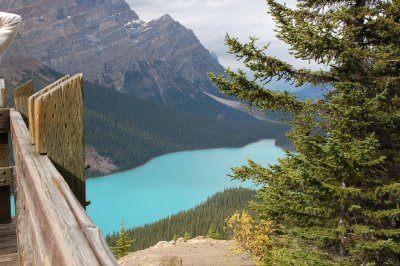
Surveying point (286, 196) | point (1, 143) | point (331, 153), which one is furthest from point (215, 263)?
point (1, 143)

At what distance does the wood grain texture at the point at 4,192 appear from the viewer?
3.88 meters

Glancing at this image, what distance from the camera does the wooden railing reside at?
46.3 inches

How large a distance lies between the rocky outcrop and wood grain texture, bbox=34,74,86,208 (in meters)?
20.1

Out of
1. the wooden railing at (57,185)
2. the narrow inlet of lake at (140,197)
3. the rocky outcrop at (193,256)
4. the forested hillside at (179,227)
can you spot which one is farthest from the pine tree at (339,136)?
the narrow inlet of lake at (140,197)

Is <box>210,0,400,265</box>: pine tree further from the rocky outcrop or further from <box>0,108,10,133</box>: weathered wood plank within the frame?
the rocky outcrop

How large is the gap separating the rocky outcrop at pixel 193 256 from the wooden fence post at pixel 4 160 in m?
17.8

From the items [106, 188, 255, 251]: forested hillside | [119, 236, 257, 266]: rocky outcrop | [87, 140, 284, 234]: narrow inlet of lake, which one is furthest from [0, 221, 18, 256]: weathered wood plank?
[87, 140, 284, 234]: narrow inlet of lake

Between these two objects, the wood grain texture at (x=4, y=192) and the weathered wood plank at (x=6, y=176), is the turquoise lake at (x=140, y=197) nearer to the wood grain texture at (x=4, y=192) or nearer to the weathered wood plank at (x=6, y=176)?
the wood grain texture at (x=4, y=192)

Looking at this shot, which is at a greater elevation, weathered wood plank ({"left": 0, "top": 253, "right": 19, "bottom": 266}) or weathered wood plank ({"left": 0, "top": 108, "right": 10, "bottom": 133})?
weathered wood plank ({"left": 0, "top": 108, "right": 10, "bottom": 133})

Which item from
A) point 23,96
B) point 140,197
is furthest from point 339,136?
point 140,197

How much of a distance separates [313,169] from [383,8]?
448 cm

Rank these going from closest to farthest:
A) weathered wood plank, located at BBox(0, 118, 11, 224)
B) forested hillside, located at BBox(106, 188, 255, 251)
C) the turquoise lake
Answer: weathered wood plank, located at BBox(0, 118, 11, 224)
forested hillside, located at BBox(106, 188, 255, 251)
the turquoise lake

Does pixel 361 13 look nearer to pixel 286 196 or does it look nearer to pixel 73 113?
pixel 286 196

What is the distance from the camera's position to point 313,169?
29.7 ft
